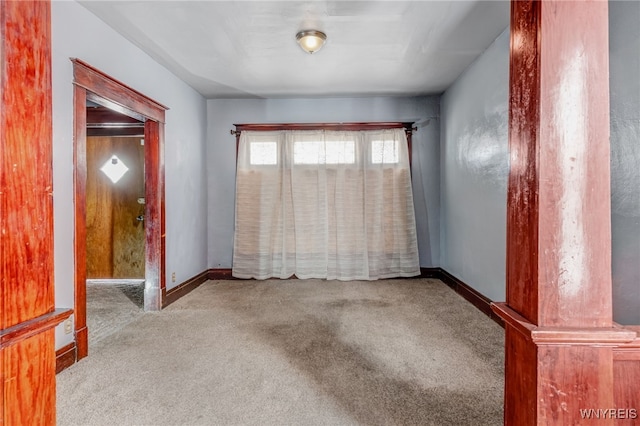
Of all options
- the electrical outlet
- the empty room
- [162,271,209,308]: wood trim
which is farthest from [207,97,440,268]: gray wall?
the electrical outlet

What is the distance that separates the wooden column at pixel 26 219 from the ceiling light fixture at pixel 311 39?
2.14 m

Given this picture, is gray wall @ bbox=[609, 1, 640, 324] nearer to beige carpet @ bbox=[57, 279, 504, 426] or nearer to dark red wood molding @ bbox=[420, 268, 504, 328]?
beige carpet @ bbox=[57, 279, 504, 426]

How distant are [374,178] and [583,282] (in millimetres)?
3830

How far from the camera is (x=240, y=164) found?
4789mm

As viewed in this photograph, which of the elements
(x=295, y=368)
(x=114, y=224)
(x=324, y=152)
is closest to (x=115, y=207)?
(x=114, y=224)

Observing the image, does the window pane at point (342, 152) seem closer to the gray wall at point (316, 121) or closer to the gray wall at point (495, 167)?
the gray wall at point (316, 121)

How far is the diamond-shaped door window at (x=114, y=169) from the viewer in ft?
16.0

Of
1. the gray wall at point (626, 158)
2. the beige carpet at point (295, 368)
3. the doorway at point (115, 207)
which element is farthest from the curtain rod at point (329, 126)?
the gray wall at point (626, 158)

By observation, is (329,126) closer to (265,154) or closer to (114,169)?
(265,154)

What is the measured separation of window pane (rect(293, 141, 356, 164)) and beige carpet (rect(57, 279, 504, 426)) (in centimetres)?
201

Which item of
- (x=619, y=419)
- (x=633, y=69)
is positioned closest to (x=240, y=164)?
(x=633, y=69)

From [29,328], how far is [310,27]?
2689 millimetres

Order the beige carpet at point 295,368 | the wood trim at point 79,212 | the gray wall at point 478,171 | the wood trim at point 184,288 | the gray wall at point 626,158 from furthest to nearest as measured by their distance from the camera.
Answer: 1. the wood trim at point 184,288
2. the gray wall at point 478,171
3. the wood trim at point 79,212
4. the beige carpet at point 295,368
5. the gray wall at point 626,158

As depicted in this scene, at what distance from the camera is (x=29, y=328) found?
Answer: 3.04 ft
